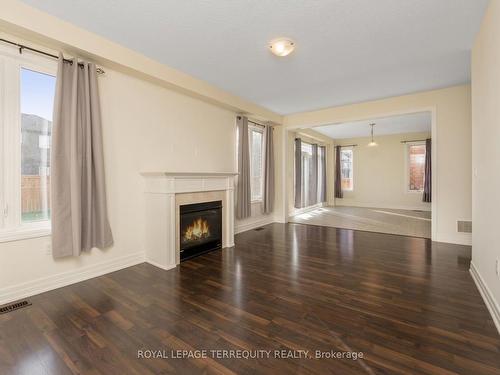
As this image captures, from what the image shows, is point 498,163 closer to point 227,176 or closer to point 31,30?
point 227,176

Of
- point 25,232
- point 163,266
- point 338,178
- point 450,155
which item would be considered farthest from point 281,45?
point 338,178

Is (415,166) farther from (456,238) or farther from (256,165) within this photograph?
(256,165)

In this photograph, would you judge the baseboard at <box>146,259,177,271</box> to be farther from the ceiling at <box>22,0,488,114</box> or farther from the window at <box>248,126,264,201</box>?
the window at <box>248,126,264,201</box>

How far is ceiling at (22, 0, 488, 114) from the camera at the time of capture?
2225 millimetres

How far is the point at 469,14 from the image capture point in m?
2.32

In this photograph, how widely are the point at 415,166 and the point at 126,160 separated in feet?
29.5

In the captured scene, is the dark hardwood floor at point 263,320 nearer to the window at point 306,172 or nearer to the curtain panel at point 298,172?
the curtain panel at point 298,172

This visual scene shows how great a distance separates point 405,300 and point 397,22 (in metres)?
2.66

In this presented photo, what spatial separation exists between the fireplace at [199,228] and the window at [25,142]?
58.1 inches

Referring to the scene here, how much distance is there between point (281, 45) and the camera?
269 cm

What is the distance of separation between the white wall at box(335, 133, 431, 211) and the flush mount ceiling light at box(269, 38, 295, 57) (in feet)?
24.6

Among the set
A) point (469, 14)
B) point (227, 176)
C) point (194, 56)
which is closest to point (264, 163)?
point (227, 176)

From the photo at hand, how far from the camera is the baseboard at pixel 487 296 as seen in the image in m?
1.88

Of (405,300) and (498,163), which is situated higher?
(498,163)
